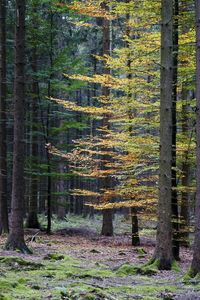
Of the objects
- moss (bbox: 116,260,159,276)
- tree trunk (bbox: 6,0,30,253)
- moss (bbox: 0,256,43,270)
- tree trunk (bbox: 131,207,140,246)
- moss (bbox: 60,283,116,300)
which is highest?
tree trunk (bbox: 6,0,30,253)

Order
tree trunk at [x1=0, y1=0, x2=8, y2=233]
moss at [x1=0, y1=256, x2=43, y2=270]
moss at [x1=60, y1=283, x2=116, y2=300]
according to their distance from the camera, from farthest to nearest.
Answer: tree trunk at [x1=0, y1=0, x2=8, y2=233] → moss at [x1=0, y1=256, x2=43, y2=270] → moss at [x1=60, y1=283, x2=116, y2=300]

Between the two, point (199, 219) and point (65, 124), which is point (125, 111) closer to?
point (65, 124)

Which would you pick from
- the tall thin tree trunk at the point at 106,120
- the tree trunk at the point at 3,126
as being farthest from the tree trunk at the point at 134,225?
the tree trunk at the point at 3,126

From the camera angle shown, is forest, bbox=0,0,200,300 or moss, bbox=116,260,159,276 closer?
forest, bbox=0,0,200,300

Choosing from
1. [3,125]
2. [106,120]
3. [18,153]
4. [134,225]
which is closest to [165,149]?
[18,153]

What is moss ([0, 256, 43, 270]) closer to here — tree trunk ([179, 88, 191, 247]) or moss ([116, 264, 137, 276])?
moss ([116, 264, 137, 276])

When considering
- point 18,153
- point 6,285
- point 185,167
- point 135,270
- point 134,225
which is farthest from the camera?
point 134,225

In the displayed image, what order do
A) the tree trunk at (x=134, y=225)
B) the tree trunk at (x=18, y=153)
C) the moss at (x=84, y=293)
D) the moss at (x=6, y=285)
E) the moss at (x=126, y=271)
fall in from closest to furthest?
the moss at (x=84, y=293) → the moss at (x=6, y=285) → the moss at (x=126, y=271) → the tree trunk at (x=18, y=153) → the tree trunk at (x=134, y=225)

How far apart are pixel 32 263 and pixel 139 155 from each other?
261 inches

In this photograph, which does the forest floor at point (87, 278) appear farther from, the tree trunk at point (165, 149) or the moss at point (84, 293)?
the tree trunk at point (165, 149)

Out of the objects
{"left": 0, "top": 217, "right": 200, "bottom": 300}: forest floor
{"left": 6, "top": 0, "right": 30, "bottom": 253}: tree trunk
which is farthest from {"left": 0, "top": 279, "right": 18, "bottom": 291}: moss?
{"left": 6, "top": 0, "right": 30, "bottom": 253}: tree trunk

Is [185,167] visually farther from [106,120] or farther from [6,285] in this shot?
[6,285]

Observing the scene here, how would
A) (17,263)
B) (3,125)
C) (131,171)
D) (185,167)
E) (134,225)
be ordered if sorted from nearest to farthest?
(17,263) < (131,171) < (185,167) < (134,225) < (3,125)

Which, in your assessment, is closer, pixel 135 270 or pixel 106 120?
pixel 135 270
